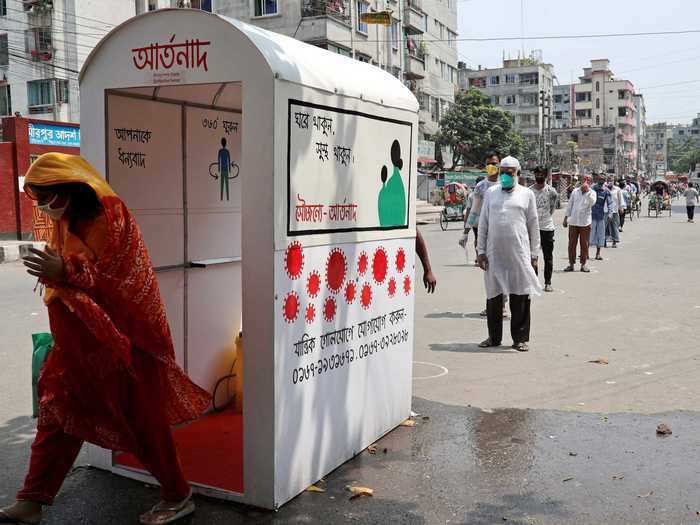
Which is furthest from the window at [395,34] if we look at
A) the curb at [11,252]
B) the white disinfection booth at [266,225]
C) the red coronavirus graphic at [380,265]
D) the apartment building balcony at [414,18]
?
the red coronavirus graphic at [380,265]

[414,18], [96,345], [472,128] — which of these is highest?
[414,18]

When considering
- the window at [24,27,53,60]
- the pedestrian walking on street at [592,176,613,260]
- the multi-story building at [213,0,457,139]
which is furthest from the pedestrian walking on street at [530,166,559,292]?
the window at [24,27,53,60]

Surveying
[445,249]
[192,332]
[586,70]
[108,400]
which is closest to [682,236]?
[445,249]

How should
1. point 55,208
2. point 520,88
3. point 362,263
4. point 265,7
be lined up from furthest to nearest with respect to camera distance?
point 520,88, point 265,7, point 362,263, point 55,208

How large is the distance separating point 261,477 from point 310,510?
30 cm

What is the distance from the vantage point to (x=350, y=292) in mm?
4641

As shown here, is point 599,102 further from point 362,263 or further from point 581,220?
point 362,263

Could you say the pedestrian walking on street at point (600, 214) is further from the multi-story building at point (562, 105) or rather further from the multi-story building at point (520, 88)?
the multi-story building at point (562, 105)

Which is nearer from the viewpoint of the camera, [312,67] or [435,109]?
[312,67]

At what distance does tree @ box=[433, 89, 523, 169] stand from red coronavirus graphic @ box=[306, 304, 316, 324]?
184ft

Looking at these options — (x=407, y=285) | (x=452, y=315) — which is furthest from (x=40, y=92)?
(x=407, y=285)

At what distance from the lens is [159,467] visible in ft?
12.6

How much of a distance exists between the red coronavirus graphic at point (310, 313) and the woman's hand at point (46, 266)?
4.11 ft

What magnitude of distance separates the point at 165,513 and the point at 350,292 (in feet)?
5.05
